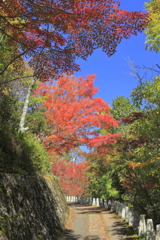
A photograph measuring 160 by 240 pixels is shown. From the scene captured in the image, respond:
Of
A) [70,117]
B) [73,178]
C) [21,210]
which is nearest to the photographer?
[21,210]

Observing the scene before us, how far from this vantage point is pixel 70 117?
1548 centimetres

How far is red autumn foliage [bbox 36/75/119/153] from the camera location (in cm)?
1552

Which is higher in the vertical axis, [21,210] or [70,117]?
[70,117]

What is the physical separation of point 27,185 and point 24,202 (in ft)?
2.62

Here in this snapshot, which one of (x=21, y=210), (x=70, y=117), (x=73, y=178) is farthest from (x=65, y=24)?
(x=73, y=178)

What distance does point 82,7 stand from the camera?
17.5 ft

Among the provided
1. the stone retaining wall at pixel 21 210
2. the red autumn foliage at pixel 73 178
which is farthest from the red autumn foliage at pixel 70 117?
the red autumn foliage at pixel 73 178

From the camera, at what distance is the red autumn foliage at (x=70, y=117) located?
15516mm

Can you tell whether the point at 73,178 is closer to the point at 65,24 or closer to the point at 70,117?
the point at 70,117

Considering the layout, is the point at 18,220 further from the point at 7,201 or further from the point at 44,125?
the point at 44,125

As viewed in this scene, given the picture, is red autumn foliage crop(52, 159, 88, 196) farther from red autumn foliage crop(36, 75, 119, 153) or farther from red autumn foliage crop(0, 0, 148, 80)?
red autumn foliage crop(0, 0, 148, 80)

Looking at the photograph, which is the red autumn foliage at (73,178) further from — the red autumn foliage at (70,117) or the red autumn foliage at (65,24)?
the red autumn foliage at (65,24)

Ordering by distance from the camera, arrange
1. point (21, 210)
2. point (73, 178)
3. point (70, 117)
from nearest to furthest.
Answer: point (21, 210) → point (70, 117) → point (73, 178)

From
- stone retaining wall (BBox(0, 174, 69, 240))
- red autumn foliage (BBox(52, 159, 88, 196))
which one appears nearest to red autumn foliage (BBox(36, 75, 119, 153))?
stone retaining wall (BBox(0, 174, 69, 240))
